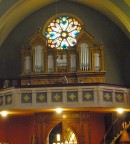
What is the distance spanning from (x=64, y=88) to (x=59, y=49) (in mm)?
4315

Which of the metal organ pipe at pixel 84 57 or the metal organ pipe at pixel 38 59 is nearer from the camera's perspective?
the metal organ pipe at pixel 84 57

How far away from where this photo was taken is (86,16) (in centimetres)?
2134

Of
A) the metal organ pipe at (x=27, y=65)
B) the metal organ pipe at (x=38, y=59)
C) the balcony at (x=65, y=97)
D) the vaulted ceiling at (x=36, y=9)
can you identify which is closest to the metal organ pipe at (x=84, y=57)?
the metal organ pipe at (x=38, y=59)

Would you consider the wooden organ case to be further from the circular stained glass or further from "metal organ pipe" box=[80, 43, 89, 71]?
the circular stained glass

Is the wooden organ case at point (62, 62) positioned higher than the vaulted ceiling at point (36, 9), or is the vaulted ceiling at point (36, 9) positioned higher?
the vaulted ceiling at point (36, 9)

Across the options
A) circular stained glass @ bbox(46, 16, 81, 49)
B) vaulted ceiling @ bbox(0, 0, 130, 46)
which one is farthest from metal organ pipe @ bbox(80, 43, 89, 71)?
vaulted ceiling @ bbox(0, 0, 130, 46)

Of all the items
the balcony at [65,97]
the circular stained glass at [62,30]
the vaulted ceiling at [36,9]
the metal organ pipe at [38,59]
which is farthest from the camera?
the circular stained glass at [62,30]

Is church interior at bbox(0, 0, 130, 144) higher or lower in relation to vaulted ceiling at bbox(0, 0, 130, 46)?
lower

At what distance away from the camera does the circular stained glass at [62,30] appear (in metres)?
21.2

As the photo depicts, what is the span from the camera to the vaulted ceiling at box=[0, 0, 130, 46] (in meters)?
18.7

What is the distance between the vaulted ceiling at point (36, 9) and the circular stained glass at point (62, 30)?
106 cm

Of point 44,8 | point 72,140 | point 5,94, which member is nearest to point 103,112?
point 72,140

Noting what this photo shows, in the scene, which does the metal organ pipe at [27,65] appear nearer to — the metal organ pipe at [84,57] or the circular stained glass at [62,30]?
the circular stained glass at [62,30]

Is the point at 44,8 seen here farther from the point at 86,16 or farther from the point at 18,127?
the point at 18,127
